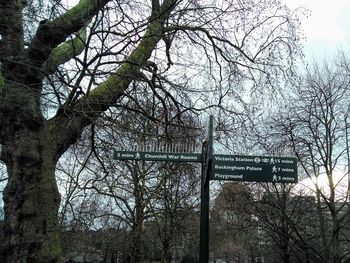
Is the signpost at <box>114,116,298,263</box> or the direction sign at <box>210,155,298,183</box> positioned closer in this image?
the signpost at <box>114,116,298,263</box>

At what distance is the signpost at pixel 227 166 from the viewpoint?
797cm

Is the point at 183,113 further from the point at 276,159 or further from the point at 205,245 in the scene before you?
the point at 205,245

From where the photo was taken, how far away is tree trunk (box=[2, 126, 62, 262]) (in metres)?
7.42

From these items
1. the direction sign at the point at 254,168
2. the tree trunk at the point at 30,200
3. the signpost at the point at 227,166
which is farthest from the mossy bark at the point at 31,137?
the direction sign at the point at 254,168

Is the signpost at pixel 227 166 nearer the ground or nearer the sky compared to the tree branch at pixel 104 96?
nearer the ground

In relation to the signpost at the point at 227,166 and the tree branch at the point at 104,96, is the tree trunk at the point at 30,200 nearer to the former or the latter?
the tree branch at the point at 104,96

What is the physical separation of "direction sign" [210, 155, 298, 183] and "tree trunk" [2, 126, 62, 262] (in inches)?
111

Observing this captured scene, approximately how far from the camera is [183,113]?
10.8 metres

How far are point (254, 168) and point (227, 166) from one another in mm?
478

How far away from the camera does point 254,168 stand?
8.21 m

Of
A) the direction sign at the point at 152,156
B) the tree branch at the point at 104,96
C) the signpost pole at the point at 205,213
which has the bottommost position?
the signpost pole at the point at 205,213

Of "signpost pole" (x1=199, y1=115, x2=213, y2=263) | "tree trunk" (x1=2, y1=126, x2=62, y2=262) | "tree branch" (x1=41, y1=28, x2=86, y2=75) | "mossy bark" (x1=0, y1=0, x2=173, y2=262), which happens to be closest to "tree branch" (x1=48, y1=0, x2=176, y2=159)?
"mossy bark" (x1=0, y1=0, x2=173, y2=262)

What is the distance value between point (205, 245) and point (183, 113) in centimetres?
372

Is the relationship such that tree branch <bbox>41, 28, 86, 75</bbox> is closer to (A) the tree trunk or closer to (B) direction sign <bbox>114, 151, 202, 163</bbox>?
(A) the tree trunk
